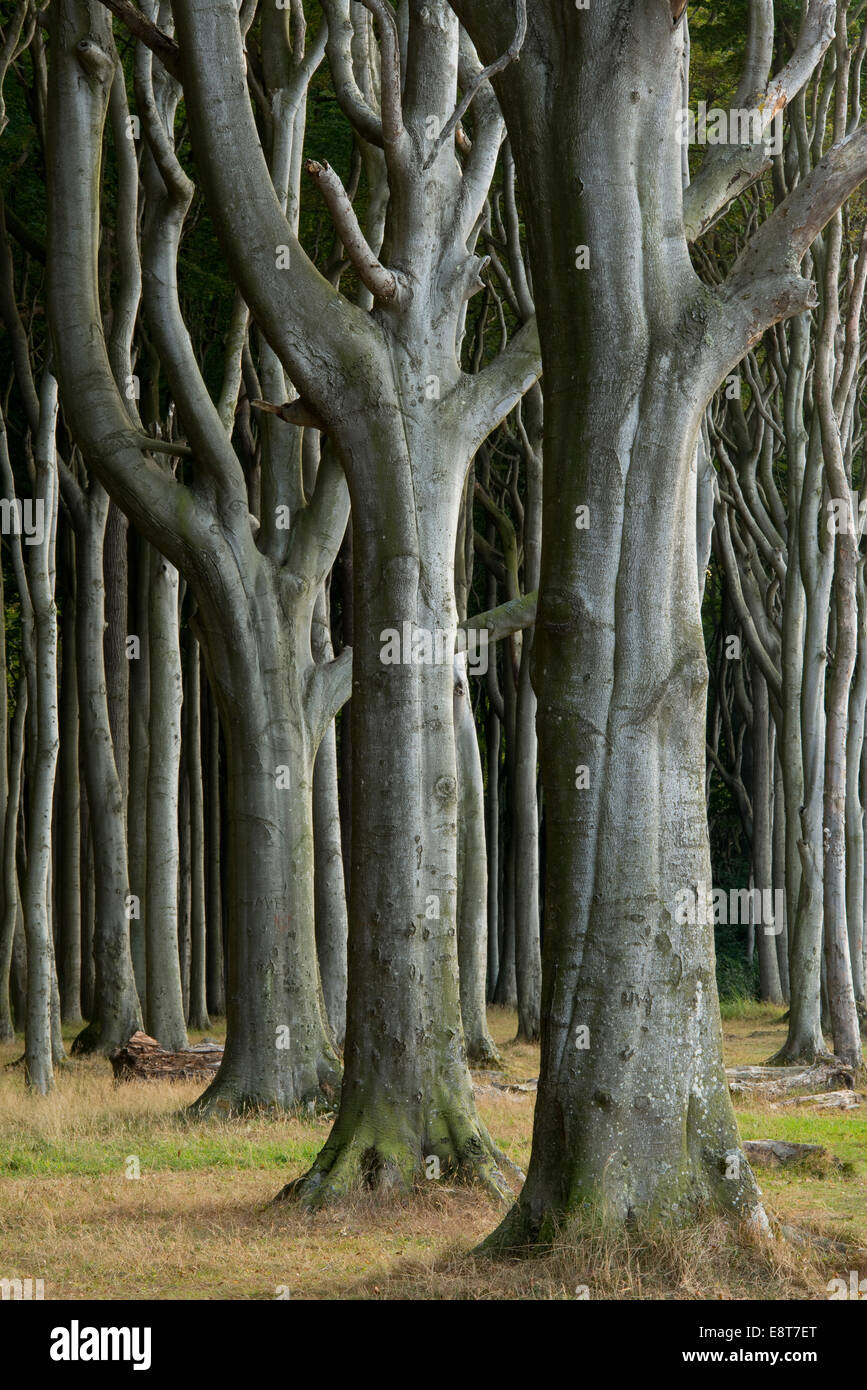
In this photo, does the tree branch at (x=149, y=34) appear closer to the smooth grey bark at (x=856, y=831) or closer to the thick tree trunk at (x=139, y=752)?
the thick tree trunk at (x=139, y=752)

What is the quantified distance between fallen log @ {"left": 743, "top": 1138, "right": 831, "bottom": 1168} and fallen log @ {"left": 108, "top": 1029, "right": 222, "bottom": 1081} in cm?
533

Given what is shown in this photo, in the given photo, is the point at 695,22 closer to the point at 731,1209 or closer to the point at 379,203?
the point at 379,203

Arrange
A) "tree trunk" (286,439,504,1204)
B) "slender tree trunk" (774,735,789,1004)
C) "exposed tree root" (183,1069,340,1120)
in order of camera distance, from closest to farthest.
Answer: "tree trunk" (286,439,504,1204) → "exposed tree root" (183,1069,340,1120) → "slender tree trunk" (774,735,789,1004)

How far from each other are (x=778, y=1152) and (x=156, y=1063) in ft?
19.9

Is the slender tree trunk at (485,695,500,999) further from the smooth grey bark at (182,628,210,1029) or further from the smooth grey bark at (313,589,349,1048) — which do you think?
the smooth grey bark at (313,589,349,1048)

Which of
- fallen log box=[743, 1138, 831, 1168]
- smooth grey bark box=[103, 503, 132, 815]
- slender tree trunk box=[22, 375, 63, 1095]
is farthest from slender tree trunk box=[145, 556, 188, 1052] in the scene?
fallen log box=[743, 1138, 831, 1168]

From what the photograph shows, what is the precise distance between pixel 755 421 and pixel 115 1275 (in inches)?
523

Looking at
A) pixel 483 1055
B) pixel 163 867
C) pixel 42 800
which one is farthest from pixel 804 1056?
pixel 42 800

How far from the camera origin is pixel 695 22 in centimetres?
1462

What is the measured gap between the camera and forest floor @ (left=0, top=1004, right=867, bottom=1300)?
4922mm

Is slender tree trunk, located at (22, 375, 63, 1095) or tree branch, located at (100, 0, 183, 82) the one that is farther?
slender tree trunk, located at (22, 375, 63, 1095)

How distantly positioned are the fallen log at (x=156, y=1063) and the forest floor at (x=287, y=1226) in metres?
1.27

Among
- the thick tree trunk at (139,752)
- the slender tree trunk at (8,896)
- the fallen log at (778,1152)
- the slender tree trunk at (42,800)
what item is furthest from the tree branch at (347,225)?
the slender tree trunk at (8,896)

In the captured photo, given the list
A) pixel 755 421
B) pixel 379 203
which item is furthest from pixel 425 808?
pixel 755 421
